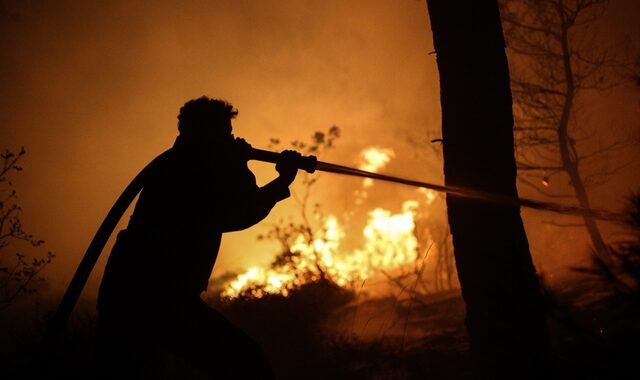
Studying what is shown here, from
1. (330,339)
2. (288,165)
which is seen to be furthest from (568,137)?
(288,165)

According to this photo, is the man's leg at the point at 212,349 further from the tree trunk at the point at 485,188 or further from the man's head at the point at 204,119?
the tree trunk at the point at 485,188

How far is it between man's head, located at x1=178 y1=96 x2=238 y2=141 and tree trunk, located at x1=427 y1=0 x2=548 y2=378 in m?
1.77

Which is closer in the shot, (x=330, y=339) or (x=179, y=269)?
(x=179, y=269)

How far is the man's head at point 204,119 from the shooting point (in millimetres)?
2469

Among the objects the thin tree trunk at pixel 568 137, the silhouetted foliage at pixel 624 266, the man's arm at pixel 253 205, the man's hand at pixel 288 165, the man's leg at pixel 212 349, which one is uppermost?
the thin tree trunk at pixel 568 137

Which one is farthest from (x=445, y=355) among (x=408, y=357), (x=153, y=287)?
(x=153, y=287)

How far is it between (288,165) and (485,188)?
1.50 meters

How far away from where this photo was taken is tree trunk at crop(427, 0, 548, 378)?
2424 millimetres

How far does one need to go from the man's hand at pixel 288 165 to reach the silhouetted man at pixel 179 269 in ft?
0.96

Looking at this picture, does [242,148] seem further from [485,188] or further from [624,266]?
[624,266]

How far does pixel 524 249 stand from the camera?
2.60 m

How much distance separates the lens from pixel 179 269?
205 centimetres

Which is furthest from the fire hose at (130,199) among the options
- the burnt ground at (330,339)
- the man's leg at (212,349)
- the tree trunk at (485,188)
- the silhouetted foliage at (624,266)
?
the burnt ground at (330,339)

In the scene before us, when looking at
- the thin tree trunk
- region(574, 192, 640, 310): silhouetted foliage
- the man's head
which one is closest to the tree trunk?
region(574, 192, 640, 310): silhouetted foliage
